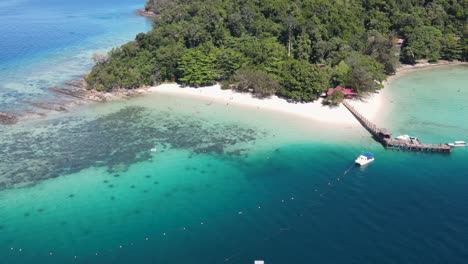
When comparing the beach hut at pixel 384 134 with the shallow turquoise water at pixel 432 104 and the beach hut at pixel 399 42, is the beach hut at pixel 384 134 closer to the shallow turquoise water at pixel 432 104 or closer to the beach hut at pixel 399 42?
the shallow turquoise water at pixel 432 104

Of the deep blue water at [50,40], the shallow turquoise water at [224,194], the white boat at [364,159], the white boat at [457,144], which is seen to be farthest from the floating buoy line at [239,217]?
the deep blue water at [50,40]

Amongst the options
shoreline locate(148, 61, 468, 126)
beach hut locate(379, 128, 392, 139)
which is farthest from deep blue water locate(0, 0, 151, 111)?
beach hut locate(379, 128, 392, 139)

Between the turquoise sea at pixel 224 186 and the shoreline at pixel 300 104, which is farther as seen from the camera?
the shoreline at pixel 300 104

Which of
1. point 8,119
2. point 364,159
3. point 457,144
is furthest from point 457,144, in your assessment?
point 8,119

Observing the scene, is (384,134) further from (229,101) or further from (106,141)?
(106,141)

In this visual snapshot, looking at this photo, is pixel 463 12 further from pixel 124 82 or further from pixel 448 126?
pixel 124 82

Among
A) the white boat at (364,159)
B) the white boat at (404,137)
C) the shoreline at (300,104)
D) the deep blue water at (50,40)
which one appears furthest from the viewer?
the deep blue water at (50,40)
